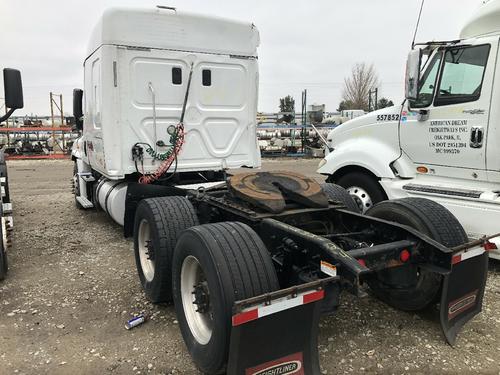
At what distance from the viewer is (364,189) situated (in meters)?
6.15

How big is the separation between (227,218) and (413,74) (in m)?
2.91

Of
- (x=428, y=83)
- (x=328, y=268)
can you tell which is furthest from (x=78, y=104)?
(x=328, y=268)

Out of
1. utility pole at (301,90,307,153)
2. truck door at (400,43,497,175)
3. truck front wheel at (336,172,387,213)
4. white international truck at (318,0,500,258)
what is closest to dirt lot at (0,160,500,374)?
white international truck at (318,0,500,258)

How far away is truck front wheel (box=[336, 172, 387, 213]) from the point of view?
5980mm


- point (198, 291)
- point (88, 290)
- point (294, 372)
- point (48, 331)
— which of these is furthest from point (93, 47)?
point (294, 372)

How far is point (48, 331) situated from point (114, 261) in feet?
5.66

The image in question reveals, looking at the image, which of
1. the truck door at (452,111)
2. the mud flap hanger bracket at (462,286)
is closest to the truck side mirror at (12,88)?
the mud flap hanger bracket at (462,286)

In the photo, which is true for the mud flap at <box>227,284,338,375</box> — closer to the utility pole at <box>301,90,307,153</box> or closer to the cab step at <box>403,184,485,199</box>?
the cab step at <box>403,184,485,199</box>

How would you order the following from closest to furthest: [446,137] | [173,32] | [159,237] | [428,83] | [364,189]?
[159,237] < [446,137] < [428,83] < [173,32] < [364,189]

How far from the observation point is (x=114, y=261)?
5.24 metres

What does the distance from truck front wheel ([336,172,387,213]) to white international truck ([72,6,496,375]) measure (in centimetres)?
145

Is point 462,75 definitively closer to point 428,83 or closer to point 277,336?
point 428,83

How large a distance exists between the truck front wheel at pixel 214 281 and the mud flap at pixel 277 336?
206 mm

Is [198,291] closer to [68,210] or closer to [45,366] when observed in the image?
[45,366]
